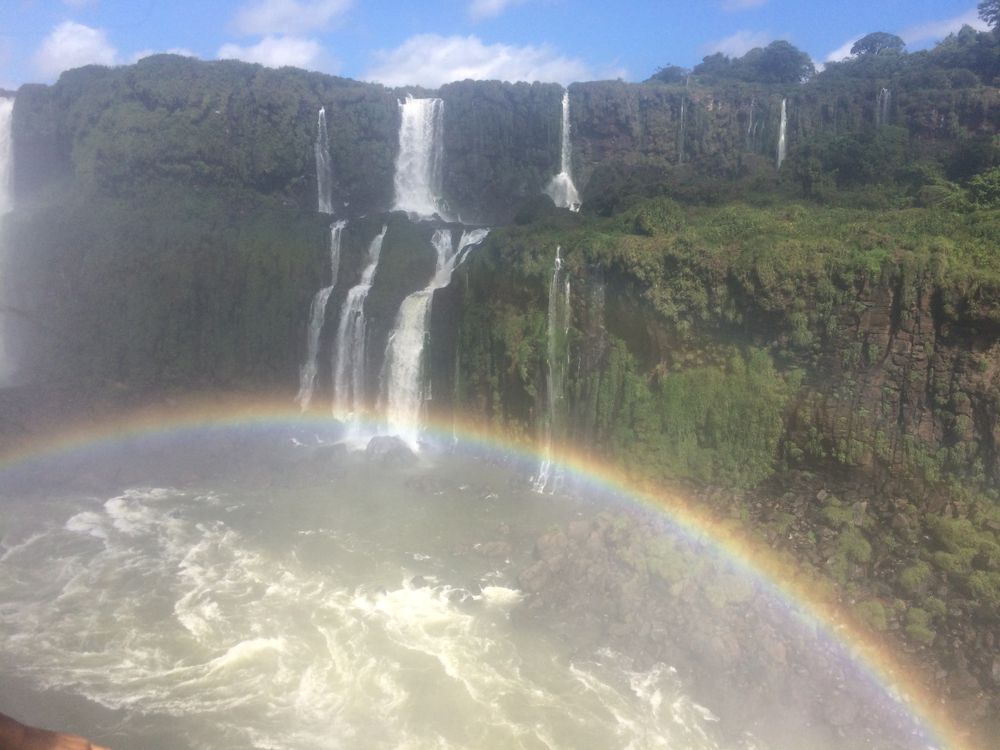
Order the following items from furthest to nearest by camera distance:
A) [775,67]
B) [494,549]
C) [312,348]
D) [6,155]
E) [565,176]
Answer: [775,67]
[6,155]
[565,176]
[312,348]
[494,549]

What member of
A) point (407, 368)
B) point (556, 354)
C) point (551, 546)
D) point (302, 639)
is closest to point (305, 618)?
point (302, 639)

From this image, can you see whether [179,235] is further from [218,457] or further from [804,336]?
[804,336]

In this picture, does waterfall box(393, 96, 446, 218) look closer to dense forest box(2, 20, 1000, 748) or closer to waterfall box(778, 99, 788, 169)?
dense forest box(2, 20, 1000, 748)

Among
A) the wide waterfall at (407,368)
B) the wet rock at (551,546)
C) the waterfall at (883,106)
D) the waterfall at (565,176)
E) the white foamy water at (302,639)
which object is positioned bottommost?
the white foamy water at (302,639)

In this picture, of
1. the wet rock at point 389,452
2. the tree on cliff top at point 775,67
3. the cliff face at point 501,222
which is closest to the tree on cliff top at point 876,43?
the tree on cliff top at point 775,67

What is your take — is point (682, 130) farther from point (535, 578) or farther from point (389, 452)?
point (535, 578)

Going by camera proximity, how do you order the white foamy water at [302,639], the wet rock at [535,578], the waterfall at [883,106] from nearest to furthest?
the white foamy water at [302,639], the wet rock at [535,578], the waterfall at [883,106]

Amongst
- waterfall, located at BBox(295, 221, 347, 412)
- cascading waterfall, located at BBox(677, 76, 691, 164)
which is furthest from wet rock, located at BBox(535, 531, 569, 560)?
cascading waterfall, located at BBox(677, 76, 691, 164)

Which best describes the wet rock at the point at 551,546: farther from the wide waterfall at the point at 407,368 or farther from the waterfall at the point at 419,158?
the waterfall at the point at 419,158
